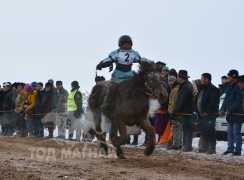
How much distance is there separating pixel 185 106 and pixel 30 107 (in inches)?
369

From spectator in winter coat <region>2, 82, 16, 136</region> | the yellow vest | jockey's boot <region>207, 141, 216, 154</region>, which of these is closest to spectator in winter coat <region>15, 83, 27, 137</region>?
spectator in winter coat <region>2, 82, 16, 136</region>

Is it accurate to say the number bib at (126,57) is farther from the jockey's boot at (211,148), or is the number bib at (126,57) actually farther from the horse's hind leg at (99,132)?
the jockey's boot at (211,148)

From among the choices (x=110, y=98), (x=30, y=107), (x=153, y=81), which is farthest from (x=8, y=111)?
(x=153, y=81)

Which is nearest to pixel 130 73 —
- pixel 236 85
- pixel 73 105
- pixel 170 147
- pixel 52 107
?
pixel 236 85

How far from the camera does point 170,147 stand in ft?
49.5

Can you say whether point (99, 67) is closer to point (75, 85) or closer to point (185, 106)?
point (185, 106)

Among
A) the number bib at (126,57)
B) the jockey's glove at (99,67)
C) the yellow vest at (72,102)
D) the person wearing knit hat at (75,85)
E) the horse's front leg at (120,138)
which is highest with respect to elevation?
the person wearing knit hat at (75,85)

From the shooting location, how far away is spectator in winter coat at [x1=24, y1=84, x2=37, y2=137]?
72.6ft

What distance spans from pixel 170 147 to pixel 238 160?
3.66 meters

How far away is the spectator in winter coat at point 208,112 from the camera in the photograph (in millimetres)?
13898

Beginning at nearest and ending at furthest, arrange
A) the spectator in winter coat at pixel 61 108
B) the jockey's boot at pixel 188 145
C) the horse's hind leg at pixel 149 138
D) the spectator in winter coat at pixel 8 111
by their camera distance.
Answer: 1. the horse's hind leg at pixel 149 138
2. the jockey's boot at pixel 188 145
3. the spectator in winter coat at pixel 61 108
4. the spectator in winter coat at pixel 8 111

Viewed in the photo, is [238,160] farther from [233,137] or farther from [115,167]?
[115,167]

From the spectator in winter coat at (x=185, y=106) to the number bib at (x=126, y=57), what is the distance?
413 cm

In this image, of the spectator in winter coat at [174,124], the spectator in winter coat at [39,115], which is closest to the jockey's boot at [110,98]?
the spectator in winter coat at [174,124]
